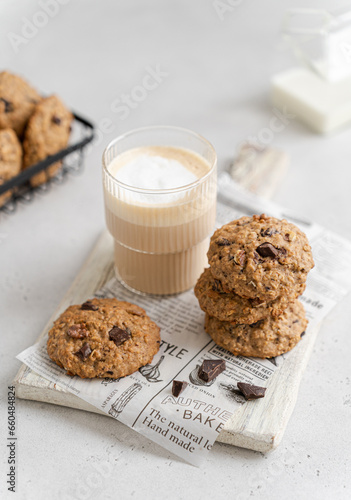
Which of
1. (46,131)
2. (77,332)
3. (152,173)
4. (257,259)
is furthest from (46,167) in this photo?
(257,259)

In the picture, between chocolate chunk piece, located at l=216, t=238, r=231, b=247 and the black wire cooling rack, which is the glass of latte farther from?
the black wire cooling rack

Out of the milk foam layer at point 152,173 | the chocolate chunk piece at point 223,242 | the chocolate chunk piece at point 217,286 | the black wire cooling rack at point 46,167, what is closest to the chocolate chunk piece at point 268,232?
the chocolate chunk piece at point 223,242

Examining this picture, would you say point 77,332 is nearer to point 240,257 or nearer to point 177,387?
point 177,387

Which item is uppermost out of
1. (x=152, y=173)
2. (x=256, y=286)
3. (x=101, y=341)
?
(x=152, y=173)

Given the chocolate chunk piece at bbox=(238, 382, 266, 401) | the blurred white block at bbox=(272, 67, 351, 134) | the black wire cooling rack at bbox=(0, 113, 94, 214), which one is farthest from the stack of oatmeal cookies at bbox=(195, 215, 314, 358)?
the blurred white block at bbox=(272, 67, 351, 134)

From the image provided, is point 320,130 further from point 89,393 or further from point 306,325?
point 89,393
